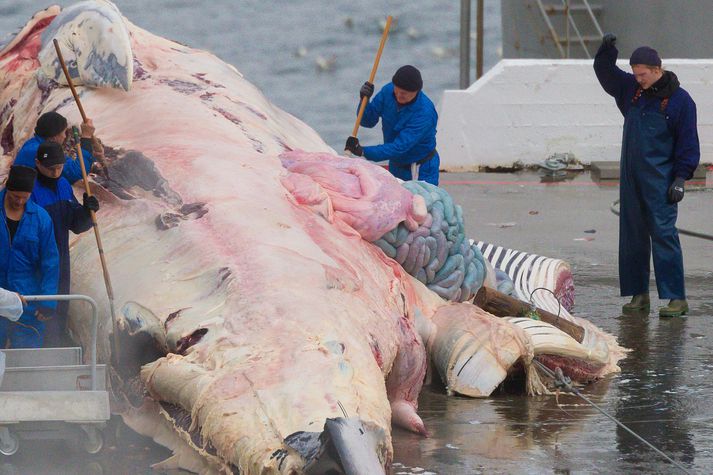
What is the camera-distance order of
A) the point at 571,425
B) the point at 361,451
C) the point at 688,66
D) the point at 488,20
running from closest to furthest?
the point at 361,451, the point at 571,425, the point at 688,66, the point at 488,20

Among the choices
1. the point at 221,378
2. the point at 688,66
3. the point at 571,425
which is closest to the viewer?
the point at 221,378

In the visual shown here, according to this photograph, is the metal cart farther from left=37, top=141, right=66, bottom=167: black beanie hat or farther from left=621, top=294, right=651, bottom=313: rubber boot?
left=621, top=294, right=651, bottom=313: rubber boot

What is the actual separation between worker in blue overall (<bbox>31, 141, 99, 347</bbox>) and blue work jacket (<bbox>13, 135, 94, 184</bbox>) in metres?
0.36

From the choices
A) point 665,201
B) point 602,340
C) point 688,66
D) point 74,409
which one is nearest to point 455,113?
point 688,66

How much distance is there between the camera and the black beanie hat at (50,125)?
25.7 ft

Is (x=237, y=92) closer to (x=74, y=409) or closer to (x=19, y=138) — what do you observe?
(x=19, y=138)

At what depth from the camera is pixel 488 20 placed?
2413 inches

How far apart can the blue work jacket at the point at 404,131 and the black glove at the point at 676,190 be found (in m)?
2.01

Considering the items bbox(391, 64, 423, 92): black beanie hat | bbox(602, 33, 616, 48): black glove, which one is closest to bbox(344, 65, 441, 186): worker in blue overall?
bbox(391, 64, 423, 92): black beanie hat

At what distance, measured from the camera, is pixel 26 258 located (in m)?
7.09

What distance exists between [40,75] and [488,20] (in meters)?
52.8

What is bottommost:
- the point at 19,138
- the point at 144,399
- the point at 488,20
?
the point at 488,20

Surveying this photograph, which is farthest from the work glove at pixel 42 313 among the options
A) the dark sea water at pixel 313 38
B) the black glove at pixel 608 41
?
the dark sea water at pixel 313 38

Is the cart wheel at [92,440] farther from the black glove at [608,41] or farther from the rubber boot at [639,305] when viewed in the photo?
the black glove at [608,41]
